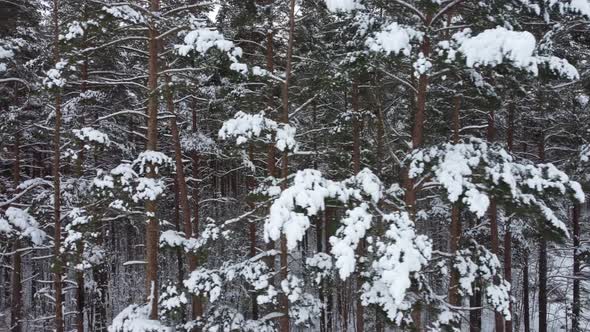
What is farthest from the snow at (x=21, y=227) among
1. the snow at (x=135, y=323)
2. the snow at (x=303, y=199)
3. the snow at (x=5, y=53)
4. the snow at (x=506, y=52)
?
the snow at (x=506, y=52)

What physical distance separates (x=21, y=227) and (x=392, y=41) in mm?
10345

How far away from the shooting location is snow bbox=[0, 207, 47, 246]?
10.8 meters

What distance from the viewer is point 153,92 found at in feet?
26.6

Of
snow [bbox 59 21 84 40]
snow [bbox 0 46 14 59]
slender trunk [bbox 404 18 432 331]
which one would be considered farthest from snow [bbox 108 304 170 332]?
snow [bbox 0 46 14 59]

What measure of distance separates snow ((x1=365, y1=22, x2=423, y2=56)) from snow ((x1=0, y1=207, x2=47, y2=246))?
32.0 feet

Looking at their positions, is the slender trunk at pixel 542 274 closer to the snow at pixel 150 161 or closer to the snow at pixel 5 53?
the snow at pixel 150 161

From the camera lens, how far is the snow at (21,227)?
1078cm

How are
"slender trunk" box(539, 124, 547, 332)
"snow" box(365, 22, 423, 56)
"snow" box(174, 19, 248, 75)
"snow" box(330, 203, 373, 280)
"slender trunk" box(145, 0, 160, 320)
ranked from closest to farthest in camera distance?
"snow" box(330, 203, 373, 280) → "snow" box(365, 22, 423, 56) → "snow" box(174, 19, 248, 75) → "slender trunk" box(145, 0, 160, 320) → "slender trunk" box(539, 124, 547, 332)

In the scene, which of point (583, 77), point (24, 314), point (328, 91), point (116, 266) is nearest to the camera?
point (583, 77)

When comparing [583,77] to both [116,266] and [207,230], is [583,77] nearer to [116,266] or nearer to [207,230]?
[207,230]

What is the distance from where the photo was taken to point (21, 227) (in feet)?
36.0

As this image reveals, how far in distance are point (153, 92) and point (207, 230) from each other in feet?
9.22

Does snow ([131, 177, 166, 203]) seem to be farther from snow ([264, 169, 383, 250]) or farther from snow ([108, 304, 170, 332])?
snow ([264, 169, 383, 250])

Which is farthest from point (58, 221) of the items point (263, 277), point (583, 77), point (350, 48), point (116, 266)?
point (116, 266)
